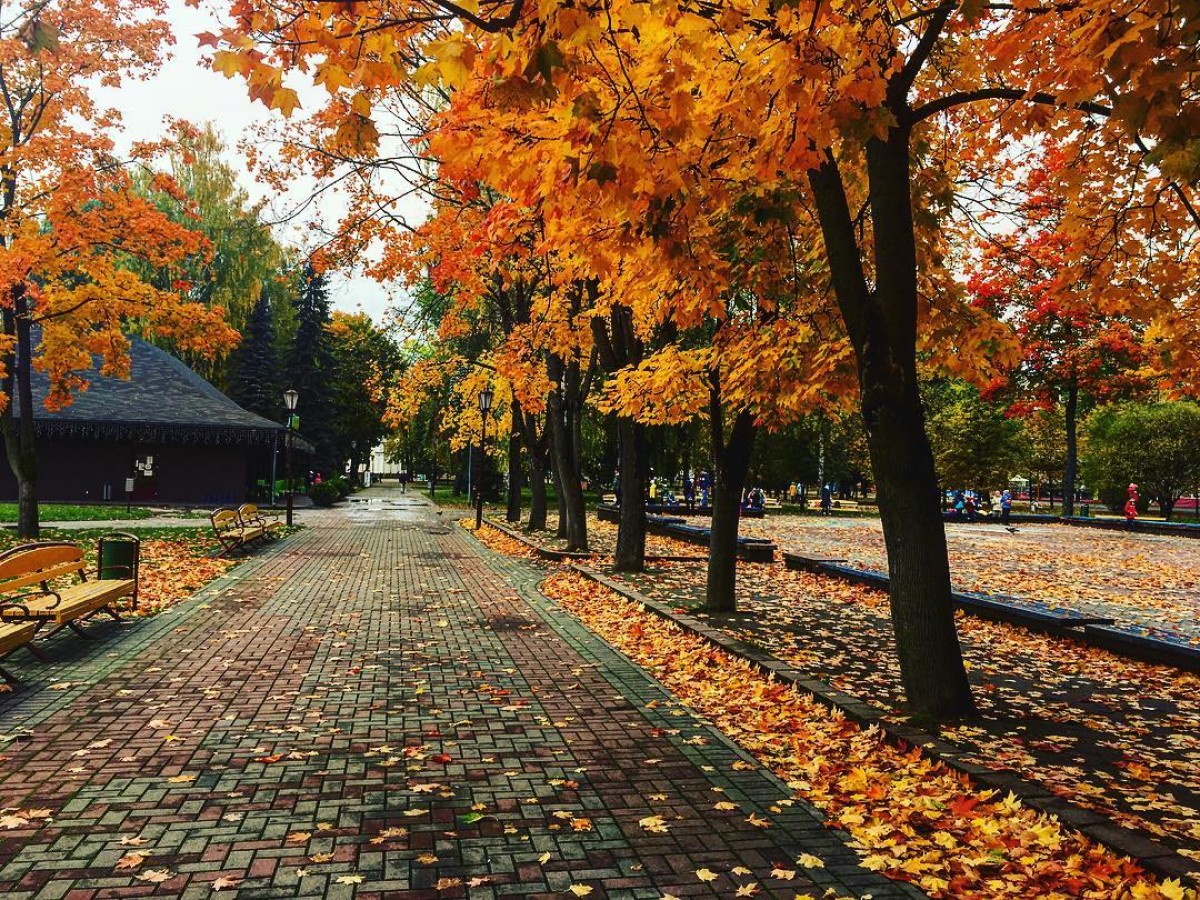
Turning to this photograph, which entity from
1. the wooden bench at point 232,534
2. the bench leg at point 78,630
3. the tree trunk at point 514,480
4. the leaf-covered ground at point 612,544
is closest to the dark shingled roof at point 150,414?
the tree trunk at point 514,480

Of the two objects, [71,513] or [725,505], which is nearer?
[725,505]

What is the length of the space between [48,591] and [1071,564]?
18842mm

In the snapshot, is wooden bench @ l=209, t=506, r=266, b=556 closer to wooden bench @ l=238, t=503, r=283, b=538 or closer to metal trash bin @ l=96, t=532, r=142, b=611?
wooden bench @ l=238, t=503, r=283, b=538

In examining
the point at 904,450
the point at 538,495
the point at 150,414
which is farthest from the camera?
the point at 150,414

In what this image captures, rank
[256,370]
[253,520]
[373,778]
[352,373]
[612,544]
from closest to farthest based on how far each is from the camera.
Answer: [373,778] → [253,520] → [612,544] → [256,370] → [352,373]

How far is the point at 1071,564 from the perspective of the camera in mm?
17906

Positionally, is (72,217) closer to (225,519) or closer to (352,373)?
(225,519)

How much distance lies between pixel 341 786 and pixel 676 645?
4849 millimetres

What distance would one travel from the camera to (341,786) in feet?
15.9

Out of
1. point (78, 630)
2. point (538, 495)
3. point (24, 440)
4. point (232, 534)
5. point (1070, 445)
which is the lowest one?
point (78, 630)

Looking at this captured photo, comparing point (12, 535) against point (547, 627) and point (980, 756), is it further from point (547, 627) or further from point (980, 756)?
point (980, 756)

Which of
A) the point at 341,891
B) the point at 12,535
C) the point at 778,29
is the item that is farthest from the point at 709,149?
the point at 12,535

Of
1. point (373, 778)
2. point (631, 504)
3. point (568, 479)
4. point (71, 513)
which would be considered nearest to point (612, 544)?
point (568, 479)

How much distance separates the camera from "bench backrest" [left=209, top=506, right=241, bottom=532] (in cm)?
1703
